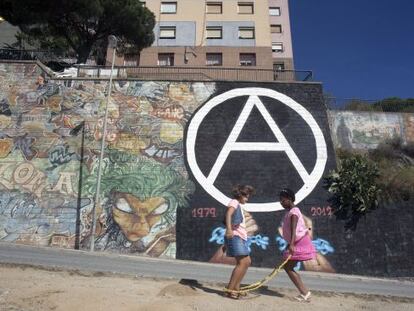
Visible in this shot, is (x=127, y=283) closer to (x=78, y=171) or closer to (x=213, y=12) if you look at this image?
(x=78, y=171)

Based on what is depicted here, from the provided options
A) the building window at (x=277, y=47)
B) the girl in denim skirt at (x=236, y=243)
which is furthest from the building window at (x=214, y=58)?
the girl in denim skirt at (x=236, y=243)

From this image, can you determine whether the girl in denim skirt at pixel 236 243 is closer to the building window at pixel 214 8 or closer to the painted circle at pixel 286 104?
the painted circle at pixel 286 104

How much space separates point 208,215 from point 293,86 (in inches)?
281

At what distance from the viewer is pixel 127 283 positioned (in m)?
6.33

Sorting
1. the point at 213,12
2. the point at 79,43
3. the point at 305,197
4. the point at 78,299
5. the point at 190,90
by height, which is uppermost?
the point at 213,12

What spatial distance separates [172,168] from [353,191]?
6.92 m

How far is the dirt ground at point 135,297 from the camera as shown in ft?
→ 16.5

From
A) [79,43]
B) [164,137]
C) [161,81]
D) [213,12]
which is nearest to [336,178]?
[164,137]

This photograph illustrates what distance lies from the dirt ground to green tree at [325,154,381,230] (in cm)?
940

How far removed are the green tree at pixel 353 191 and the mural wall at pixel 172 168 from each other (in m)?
0.38

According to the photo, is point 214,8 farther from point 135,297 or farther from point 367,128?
point 135,297

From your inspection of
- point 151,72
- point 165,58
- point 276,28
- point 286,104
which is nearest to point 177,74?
point 151,72

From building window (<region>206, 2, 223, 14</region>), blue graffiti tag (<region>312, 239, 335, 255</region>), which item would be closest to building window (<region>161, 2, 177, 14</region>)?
building window (<region>206, 2, 223, 14</region>)

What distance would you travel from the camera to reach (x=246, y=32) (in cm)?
3503
